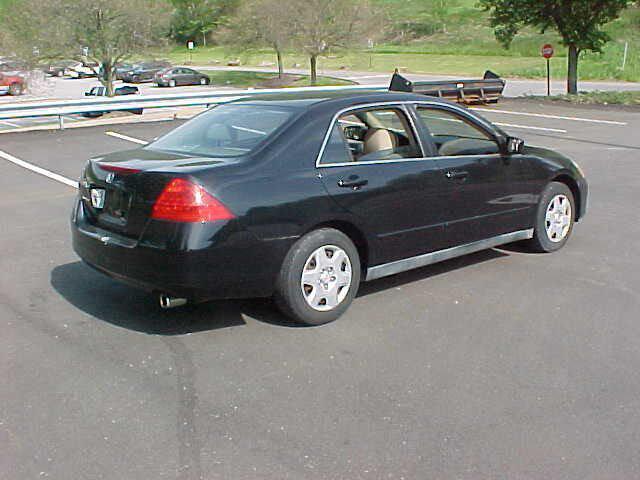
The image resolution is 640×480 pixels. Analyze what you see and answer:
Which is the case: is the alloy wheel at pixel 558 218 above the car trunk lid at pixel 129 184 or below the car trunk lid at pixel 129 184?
below

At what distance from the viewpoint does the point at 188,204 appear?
4.85 m

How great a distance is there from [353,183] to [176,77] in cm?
5189

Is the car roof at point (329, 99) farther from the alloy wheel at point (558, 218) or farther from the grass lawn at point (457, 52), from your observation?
the grass lawn at point (457, 52)

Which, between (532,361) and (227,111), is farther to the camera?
(227,111)

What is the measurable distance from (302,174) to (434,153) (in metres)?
1.35

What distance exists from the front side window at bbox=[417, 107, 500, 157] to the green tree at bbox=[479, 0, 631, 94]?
2170 centimetres

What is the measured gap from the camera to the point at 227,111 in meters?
6.14

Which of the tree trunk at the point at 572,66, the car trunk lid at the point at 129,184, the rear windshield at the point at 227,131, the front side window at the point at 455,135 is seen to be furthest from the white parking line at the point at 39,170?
the tree trunk at the point at 572,66

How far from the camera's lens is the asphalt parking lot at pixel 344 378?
12.0 feet

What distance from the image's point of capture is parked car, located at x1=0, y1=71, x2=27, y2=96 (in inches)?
1668

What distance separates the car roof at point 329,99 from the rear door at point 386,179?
0.07 metres

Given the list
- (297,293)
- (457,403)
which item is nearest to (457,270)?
(297,293)

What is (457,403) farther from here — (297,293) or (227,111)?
(227,111)

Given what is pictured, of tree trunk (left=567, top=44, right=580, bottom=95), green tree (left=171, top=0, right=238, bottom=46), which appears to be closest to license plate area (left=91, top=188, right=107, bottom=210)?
tree trunk (left=567, top=44, right=580, bottom=95)
